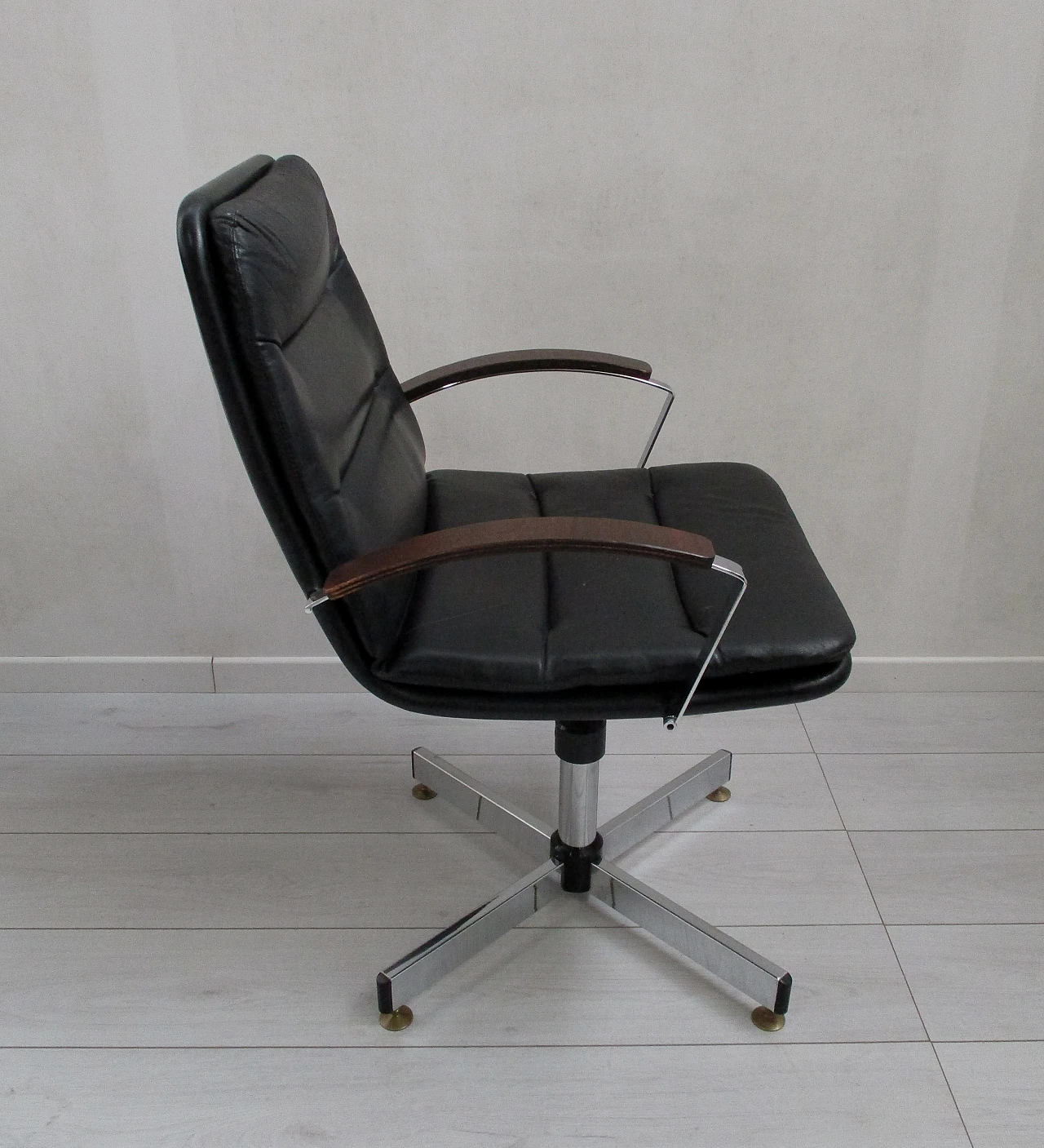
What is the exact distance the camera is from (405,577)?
4.93ft

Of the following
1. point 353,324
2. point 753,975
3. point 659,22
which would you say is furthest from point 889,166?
point 753,975

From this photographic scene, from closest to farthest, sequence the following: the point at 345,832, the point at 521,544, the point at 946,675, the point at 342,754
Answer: the point at 521,544, the point at 345,832, the point at 342,754, the point at 946,675

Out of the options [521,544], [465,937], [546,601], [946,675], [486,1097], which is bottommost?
[486,1097]

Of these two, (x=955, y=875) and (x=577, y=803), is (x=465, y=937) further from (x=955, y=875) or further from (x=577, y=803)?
(x=955, y=875)

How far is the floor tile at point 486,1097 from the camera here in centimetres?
139

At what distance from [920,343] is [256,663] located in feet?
4.57

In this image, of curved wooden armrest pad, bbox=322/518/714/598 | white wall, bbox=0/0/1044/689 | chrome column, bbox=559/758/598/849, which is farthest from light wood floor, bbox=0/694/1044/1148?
curved wooden armrest pad, bbox=322/518/714/598

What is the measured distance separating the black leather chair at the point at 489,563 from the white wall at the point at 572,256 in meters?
0.31

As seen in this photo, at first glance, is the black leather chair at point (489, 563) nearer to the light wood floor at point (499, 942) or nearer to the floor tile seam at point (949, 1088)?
the light wood floor at point (499, 942)

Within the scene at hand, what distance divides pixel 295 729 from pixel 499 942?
27.5 inches

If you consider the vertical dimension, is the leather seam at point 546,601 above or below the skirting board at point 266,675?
above

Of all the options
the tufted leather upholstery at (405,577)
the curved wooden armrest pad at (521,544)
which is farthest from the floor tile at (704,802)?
the curved wooden armrest pad at (521,544)

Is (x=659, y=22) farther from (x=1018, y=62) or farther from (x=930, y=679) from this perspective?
(x=930, y=679)

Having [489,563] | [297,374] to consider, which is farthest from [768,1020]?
[297,374]
